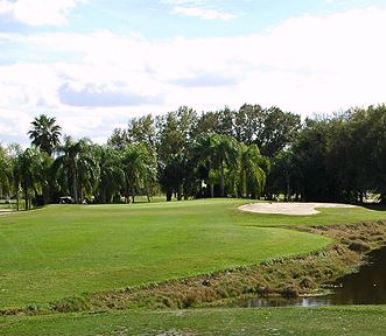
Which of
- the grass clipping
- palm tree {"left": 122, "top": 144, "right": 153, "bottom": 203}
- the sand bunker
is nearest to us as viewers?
the grass clipping

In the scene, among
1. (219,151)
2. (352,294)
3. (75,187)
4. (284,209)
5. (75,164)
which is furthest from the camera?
(219,151)

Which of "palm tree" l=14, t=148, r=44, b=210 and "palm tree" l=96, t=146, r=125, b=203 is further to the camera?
"palm tree" l=96, t=146, r=125, b=203

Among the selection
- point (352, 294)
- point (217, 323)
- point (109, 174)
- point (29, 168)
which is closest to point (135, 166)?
point (109, 174)

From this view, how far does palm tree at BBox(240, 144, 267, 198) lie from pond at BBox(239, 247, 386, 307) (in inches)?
2409

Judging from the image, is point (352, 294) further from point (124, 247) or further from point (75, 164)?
point (75, 164)

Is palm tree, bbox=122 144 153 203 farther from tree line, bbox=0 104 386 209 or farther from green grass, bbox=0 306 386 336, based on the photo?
green grass, bbox=0 306 386 336

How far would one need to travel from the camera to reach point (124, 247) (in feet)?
111

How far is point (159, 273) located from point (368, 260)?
1687 centimetres

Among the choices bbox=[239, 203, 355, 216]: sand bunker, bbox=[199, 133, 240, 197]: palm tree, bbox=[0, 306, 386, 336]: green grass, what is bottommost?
bbox=[0, 306, 386, 336]: green grass

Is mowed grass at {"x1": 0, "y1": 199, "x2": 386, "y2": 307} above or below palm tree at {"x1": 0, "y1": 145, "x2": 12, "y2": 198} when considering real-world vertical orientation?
below

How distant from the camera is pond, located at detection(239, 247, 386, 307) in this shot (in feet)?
85.4

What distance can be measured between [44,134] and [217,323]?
88551 millimetres

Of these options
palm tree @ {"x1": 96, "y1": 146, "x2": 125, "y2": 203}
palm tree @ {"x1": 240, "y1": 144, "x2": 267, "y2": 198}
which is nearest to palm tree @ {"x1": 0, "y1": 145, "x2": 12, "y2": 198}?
palm tree @ {"x1": 96, "y1": 146, "x2": 125, "y2": 203}

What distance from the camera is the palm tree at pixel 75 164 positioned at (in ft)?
253
